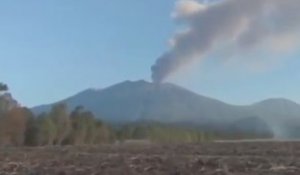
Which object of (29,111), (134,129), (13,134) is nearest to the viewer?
→ (13,134)

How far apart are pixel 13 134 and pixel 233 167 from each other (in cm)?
7276

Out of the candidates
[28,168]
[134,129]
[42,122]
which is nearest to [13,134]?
[42,122]

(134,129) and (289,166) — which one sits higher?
(134,129)

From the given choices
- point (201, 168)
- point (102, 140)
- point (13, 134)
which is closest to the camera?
point (201, 168)

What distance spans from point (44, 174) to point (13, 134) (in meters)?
73.3

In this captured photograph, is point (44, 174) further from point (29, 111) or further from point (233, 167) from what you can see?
point (29, 111)

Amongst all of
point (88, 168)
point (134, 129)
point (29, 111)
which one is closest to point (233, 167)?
point (88, 168)

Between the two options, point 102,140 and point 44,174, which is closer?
point 44,174

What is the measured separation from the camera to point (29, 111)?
334ft

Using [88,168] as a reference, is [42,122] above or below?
above

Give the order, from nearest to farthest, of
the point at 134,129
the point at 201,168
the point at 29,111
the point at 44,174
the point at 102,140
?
the point at 44,174, the point at 201,168, the point at 29,111, the point at 102,140, the point at 134,129

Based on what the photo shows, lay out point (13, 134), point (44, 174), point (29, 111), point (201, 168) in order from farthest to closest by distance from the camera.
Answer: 1. point (29, 111)
2. point (13, 134)
3. point (201, 168)
4. point (44, 174)

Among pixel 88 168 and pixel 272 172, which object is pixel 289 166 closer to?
pixel 272 172

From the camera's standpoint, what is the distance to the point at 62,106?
106 metres
